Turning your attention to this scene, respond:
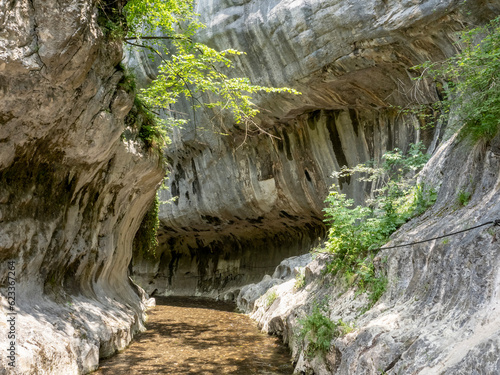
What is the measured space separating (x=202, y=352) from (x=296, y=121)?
9884 millimetres

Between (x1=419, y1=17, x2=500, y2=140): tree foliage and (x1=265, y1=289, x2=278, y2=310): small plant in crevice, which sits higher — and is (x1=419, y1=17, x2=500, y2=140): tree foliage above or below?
above

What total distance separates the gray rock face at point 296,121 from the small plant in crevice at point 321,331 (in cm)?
364

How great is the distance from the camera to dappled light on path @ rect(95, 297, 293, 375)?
6746 millimetres

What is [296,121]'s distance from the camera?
1555cm

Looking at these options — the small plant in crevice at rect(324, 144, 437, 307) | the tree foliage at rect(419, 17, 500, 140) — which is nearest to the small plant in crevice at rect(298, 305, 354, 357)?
the small plant in crevice at rect(324, 144, 437, 307)

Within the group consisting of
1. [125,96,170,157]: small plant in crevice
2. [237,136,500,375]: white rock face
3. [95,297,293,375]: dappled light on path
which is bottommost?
[95,297,293,375]: dappled light on path

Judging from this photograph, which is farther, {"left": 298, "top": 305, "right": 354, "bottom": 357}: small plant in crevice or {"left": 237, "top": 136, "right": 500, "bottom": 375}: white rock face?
{"left": 298, "top": 305, "right": 354, "bottom": 357}: small plant in crevice

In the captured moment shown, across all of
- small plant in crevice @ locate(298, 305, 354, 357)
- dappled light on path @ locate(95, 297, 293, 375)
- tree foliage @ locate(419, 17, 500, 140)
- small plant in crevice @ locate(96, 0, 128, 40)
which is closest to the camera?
tree foliage @ locate(419, 17, 500, 140)

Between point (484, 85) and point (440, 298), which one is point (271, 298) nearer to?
point (440, 298)

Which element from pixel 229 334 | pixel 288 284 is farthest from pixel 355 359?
pixel 288 284

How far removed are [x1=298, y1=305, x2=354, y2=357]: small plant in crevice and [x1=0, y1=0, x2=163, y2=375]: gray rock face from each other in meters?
3.40

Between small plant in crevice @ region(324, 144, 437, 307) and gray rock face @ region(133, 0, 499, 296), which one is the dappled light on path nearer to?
small plant in crevice @ region(324, 144, 437, 307)

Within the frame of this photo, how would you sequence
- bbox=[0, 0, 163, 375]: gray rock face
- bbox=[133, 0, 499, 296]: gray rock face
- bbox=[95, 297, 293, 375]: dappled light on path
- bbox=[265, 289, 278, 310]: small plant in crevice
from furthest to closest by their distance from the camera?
bbox=[265, 289, 278, 310]: small plant in crevice, bbox=[133, 0, 499, 296]: gray rock face, bbox=[95, 297, 293, 375]: dappled light on path, bbox=[0, 0, 163, 375]: gray rock face

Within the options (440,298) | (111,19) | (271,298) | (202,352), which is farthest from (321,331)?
(271,298)
